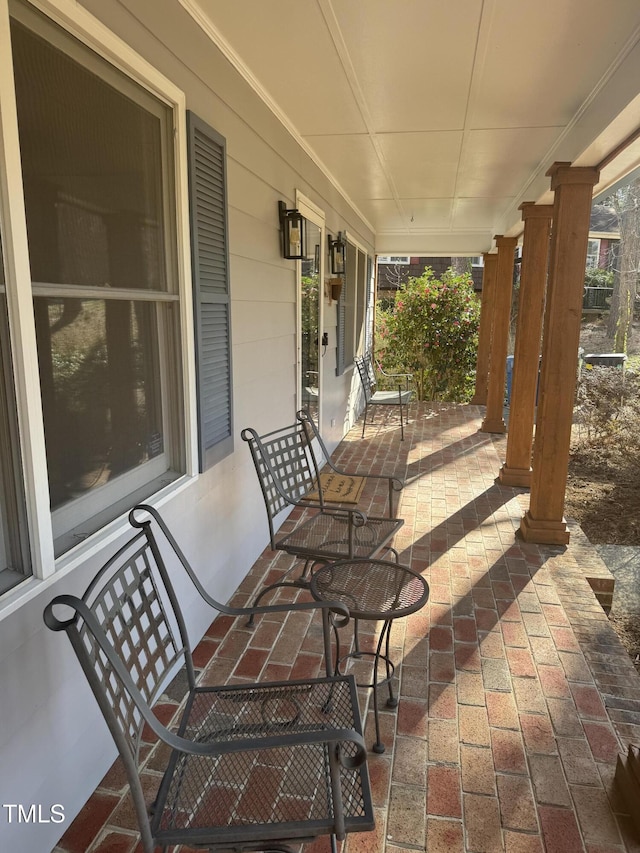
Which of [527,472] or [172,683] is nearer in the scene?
[172,683]

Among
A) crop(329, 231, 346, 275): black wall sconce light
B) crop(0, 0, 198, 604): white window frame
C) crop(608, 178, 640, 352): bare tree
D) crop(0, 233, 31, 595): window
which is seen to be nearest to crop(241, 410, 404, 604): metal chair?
crop(0, 0, 198, 604): white window frame

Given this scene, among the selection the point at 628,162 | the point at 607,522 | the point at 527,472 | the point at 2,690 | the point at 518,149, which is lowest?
the point at 607,522

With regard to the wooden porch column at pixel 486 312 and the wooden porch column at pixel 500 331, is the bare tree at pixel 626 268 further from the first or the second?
the wooden porch column at pixel 500 331

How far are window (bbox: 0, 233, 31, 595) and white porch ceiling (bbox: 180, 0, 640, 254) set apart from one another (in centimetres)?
156

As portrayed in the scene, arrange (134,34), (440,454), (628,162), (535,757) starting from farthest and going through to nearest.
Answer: (440,454)
(628,162)
(535,757)
(134,34)

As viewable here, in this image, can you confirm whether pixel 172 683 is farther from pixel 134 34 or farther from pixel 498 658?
pixel 134 34

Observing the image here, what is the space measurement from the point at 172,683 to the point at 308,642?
0.60 metres

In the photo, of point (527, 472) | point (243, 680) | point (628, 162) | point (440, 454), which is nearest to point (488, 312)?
point (440, 454)

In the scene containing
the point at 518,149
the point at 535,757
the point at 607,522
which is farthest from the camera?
the point at 607,522

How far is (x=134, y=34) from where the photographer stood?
177cm

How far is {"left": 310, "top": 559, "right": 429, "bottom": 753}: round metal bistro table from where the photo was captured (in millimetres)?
1812

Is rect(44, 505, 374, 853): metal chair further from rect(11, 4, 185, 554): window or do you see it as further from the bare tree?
the bare tree

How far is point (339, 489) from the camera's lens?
10.8 feet

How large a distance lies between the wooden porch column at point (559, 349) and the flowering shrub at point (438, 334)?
5538 millimetres
